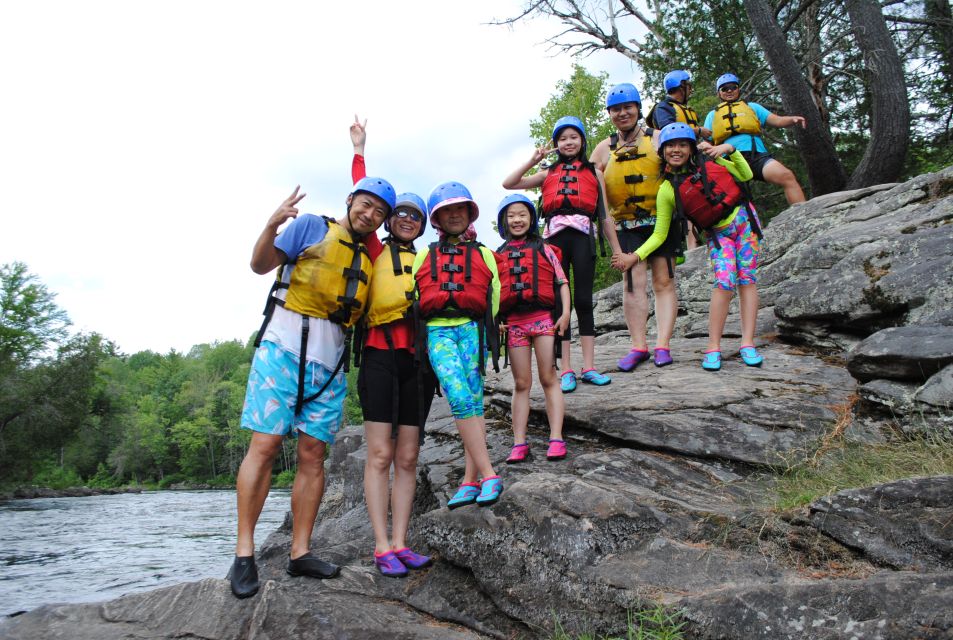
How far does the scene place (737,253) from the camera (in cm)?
621

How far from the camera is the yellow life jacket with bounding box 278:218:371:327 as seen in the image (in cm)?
425

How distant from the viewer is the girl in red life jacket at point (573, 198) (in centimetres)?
607

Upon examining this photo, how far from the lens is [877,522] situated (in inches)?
139

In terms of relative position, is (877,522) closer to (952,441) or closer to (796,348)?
(952,441)

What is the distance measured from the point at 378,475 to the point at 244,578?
1023 mm

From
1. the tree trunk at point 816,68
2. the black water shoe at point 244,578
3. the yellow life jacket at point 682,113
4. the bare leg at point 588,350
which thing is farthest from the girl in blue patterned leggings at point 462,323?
the tree trunk at point 816,68

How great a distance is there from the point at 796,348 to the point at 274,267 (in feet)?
18.8

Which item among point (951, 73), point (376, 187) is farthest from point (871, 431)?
point (951, 73)

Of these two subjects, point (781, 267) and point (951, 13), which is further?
point (951, 13)

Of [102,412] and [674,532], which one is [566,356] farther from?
[102,412]

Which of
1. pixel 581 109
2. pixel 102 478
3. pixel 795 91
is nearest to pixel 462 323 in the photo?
pixel 795 91

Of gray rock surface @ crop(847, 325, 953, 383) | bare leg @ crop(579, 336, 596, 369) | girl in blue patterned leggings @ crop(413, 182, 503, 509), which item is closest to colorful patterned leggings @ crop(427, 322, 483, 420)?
girl in blue patterned leggings @ crop(413, 182, 503, 509)

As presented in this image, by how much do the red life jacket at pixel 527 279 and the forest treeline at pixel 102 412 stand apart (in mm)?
41158

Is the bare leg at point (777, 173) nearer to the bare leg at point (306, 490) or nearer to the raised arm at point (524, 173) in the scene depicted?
the raised arm at point (524, 173)
